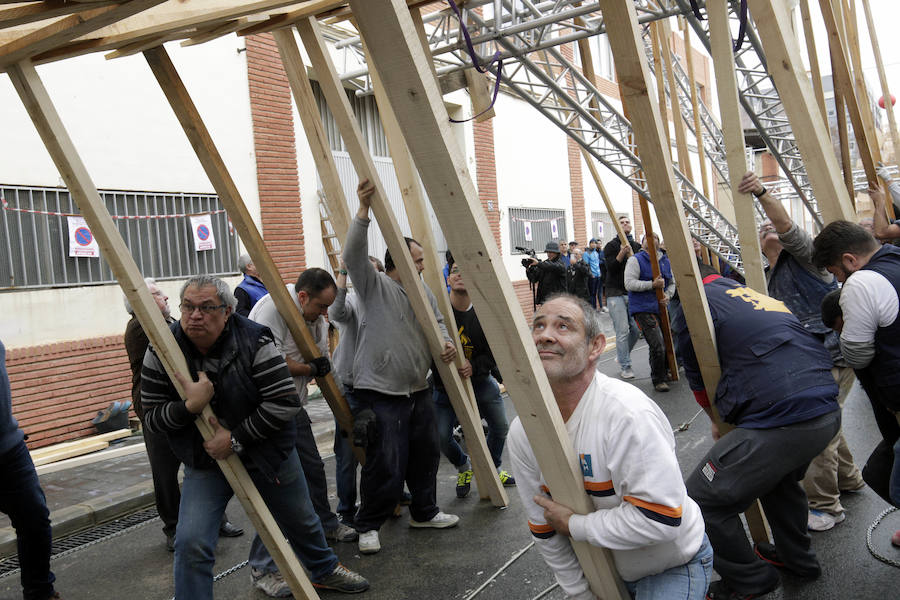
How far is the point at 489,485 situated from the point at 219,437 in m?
2.48

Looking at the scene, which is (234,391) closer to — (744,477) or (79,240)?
(744,477)

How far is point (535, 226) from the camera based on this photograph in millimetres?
17281

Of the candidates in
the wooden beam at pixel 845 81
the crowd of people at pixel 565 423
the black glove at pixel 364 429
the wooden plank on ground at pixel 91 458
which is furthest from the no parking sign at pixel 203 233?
the wooden beam at pixel 845 81

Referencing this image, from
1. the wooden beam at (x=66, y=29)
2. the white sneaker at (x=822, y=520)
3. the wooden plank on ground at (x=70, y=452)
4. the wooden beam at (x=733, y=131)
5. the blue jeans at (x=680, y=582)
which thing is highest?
the wooden beam at (x=66, y=29)

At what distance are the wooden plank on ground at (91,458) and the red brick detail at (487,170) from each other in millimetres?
9145

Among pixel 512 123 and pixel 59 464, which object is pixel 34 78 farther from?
pixel 512 123

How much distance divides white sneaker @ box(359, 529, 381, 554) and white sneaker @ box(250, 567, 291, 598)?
2.09 feet

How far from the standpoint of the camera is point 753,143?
61.6ft

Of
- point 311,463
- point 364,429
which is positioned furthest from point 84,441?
point 364,429

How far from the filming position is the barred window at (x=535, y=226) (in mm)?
16438

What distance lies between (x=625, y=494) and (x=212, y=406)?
214cm

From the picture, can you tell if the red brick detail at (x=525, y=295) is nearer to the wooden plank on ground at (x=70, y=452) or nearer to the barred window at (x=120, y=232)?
the barred window at (x=120, y=232)

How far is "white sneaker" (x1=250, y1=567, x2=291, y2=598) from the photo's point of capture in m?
4.03

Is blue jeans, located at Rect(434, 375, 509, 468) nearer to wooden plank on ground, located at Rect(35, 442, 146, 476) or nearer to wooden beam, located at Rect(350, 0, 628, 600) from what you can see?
wooden beam, located at Rect(350, 0, 628, 600)
